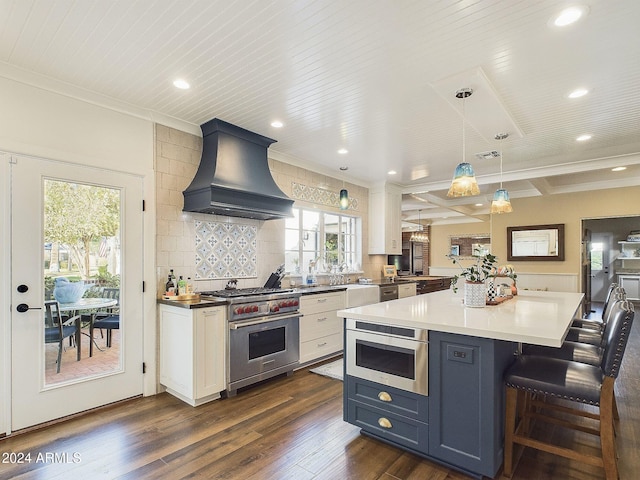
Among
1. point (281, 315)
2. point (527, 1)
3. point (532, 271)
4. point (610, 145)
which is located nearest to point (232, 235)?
point (281, 315)

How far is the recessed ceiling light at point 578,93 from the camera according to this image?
112 inches

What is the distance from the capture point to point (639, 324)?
717 cm

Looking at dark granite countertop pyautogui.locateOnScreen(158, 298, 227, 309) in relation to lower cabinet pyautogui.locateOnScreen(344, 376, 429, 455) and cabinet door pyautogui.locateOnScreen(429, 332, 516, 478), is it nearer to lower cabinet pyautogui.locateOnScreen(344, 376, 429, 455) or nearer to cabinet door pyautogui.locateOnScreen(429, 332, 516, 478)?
lower cabinet pyautogui.locateOnScreen(344, 376, 429, 455)

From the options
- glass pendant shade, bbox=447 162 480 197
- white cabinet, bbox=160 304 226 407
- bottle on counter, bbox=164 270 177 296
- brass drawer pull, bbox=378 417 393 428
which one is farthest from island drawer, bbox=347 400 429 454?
bottle on counter, bbox=164 270 177 296

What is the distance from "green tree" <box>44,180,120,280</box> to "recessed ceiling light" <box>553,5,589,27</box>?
11.5ft

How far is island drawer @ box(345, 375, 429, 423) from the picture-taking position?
2174 millimetres

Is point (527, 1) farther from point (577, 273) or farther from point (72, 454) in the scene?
point (577, 273)

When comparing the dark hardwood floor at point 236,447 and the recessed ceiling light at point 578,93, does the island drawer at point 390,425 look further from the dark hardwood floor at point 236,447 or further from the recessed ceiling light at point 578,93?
the recessed ceiling light at point 578,93

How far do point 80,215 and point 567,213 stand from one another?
7847 mm

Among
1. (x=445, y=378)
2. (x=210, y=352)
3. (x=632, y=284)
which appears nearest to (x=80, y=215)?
(x=210, y=352)

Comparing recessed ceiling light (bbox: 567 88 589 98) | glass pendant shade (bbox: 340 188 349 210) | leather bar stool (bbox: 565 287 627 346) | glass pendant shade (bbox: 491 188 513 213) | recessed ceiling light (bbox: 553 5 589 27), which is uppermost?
recessed ceiling light (bbox: 553 5 589 27)

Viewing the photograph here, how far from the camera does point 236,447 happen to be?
2.33m

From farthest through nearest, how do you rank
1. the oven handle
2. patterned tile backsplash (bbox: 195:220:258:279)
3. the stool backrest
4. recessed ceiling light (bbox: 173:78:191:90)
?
patterned tile backsplash (bbox: 195:220:258:279)
the oven handle
recessed ceiling light (bbox: 173:78:191:90)
the stool backrest

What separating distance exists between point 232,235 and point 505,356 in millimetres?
2971
